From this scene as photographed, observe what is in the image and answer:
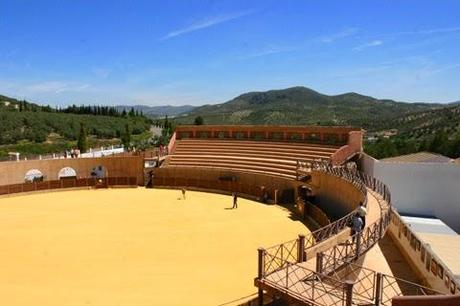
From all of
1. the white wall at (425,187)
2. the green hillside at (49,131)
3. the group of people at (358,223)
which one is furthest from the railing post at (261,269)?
the green hillside at (49,131)

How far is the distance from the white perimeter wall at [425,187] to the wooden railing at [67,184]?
73.1 ft

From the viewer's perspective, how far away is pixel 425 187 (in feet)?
83.3

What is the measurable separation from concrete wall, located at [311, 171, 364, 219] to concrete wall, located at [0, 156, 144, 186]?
17.6 meters

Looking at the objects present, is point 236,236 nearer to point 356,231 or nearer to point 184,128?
point 356,231

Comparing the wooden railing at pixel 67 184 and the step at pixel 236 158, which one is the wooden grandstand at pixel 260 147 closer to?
the step at pixel 236 158

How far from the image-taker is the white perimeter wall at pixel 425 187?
24.9 m

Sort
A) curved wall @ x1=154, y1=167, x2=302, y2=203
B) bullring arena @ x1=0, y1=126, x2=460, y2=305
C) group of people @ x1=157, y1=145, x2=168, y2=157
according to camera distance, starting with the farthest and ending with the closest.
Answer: group of people @ x1=157, y1=145, x2=168, y2=157
curved wall @ x1=154, y1=167, x2=302, y2=203
bullring arena @ x1=0, y1=126, x2=460, y2=305

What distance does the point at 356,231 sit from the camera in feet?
44.7

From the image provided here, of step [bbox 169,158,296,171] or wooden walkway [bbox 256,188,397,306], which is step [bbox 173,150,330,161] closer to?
step [bbox 169,158,296,171]

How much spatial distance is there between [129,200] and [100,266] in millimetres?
14525

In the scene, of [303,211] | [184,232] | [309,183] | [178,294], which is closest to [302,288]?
[178,294]

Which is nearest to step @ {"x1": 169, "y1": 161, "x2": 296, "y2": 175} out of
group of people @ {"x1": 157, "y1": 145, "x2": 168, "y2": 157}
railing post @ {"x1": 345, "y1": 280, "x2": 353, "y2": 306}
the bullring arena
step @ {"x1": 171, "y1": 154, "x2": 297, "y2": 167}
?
the bullring arena

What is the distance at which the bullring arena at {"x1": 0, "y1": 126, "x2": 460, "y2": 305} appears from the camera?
12711mm

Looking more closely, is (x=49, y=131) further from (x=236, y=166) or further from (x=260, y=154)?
(x=260, y=154)
